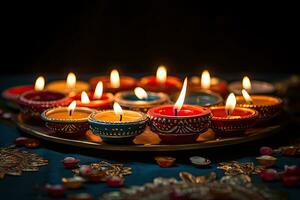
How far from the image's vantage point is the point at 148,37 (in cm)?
348

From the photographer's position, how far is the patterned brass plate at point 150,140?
173 cm

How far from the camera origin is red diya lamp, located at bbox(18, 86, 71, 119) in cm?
196

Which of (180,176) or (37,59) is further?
(37,59)

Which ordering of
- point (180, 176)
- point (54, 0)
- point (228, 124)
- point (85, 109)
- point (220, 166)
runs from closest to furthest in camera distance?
point (180, 176)
point (220, 166)
point (228, 124)
point (85, 109)
point (54, 0)

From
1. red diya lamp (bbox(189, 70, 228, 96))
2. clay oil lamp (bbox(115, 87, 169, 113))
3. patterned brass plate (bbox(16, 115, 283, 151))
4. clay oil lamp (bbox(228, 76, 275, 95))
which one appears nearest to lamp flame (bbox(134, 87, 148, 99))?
clay oil lamp (bbox(115, 87, 169, 113))

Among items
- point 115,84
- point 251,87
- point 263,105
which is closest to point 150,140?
point 263,105

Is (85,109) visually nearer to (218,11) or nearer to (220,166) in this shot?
(220,166)

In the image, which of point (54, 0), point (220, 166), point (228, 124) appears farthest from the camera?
point (54, 0)

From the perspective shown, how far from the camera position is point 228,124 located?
179cm

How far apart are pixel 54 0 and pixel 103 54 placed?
Result: 429 mm

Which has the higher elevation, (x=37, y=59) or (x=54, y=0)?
(x=54, y=0)

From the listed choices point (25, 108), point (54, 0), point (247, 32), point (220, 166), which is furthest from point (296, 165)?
point (54, 0)

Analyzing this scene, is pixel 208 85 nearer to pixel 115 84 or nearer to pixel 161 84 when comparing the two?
pixel 161 84

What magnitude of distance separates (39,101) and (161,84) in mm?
489
